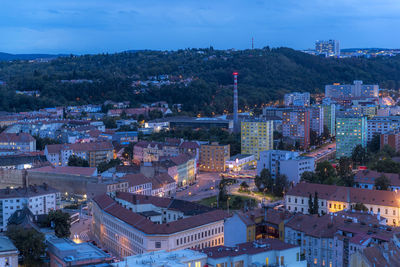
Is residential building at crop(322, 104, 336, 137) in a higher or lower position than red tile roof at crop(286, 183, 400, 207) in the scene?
higher

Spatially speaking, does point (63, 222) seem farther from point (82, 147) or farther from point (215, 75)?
point (215, 75)

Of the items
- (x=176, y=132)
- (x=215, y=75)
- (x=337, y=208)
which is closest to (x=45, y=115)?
(x=176, y=132)

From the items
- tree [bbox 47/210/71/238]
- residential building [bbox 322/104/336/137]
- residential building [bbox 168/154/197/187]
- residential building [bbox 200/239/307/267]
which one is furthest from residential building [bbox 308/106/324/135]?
residential building [bbox 200/239/307/267]

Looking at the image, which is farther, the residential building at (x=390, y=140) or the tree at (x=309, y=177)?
the residential building at (x=390, y=140)

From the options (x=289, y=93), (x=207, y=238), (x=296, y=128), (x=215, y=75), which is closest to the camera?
(x=207, y=238)

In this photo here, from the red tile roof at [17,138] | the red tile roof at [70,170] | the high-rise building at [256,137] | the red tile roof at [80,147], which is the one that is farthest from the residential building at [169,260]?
the red tile roof at [17,138]

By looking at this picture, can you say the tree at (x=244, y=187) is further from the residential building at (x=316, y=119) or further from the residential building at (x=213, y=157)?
the residential building at (x=316, y=119)

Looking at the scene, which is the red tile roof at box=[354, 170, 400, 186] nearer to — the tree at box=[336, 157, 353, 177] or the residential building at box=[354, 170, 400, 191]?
the residential building at box=[354, 170, 400, 191]
